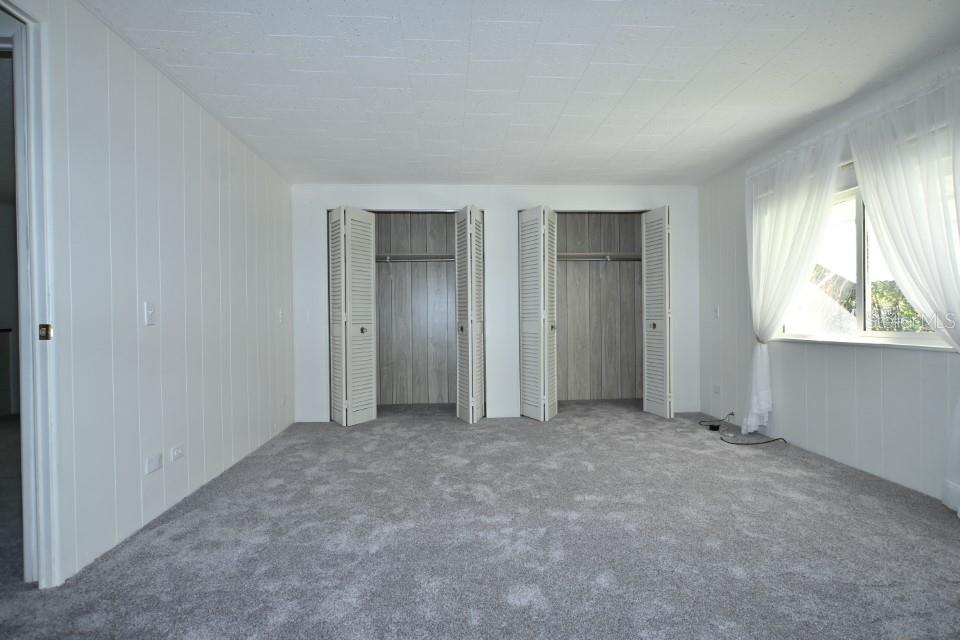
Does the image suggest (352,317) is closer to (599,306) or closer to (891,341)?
(599,306)

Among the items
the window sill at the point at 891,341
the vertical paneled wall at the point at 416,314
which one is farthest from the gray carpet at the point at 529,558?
the vertical paneled wall at the point at 416,314

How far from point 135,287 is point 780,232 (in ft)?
14.6

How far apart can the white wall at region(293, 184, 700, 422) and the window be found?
1.47 meters

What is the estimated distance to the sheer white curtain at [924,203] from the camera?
8.40 feet

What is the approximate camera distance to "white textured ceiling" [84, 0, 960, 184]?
7.48ft

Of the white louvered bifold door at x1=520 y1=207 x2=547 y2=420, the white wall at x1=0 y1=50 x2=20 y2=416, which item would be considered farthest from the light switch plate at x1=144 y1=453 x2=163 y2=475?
the white wall at x1=0 y1=50 x2=20 y2=416

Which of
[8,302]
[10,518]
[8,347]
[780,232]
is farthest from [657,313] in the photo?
[8,302]

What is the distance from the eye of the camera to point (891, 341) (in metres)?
3.10

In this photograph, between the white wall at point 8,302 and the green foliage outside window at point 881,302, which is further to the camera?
the white wall at point 8,302

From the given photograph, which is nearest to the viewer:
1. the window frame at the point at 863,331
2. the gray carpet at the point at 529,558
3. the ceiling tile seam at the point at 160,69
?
the gray carpet at the point at 529,558

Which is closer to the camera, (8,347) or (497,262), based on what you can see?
(497,262)

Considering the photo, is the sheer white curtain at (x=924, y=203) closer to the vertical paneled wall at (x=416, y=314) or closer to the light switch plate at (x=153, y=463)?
the vertical paneled wall at (x=416, y=314)

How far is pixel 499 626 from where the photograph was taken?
5.50ft

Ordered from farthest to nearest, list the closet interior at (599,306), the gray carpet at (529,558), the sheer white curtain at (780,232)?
1. the closet interior at (599,306)
2. the sheer white curtain at (780,232)
3. the gray carpet at (529,558)
